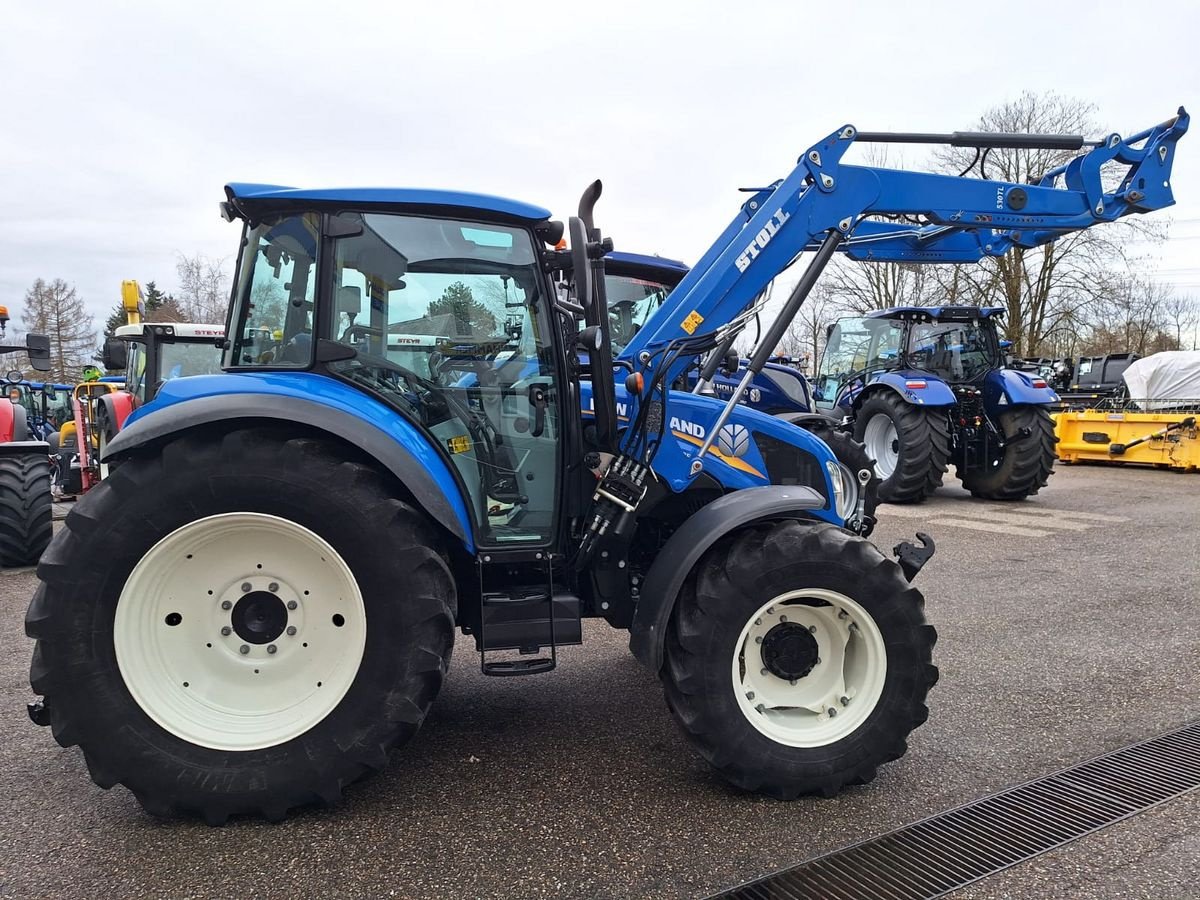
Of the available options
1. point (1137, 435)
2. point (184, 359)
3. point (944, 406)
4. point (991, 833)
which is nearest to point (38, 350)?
point (184, 359)

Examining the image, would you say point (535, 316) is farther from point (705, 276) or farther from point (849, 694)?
point (849, 694)

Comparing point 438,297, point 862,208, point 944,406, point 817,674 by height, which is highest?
point 862,208

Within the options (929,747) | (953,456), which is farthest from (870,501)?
(953,456)

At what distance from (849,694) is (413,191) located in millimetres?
2461

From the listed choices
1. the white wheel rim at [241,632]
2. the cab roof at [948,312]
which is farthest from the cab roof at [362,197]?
the cab roof at [948,312]

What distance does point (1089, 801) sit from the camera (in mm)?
2904

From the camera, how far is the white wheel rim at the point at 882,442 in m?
10.7

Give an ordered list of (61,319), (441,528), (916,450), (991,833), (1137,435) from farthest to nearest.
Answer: (61,319)
(1137,435)
(916,450)
(441,528)
(991,833)

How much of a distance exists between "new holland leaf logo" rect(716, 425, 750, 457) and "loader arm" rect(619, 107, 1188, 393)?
328mm

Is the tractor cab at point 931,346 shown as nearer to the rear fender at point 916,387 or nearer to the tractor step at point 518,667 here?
the rear fender at point 916,387

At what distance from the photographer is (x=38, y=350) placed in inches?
299

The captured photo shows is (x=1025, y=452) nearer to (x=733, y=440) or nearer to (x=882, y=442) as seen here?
(x=882, y=442)

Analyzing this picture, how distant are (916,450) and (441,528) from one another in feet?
26.7

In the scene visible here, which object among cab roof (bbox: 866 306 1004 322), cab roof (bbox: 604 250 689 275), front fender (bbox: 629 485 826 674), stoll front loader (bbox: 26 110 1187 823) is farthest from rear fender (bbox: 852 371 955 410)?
front fender (bbox: 629 485 826 674)
